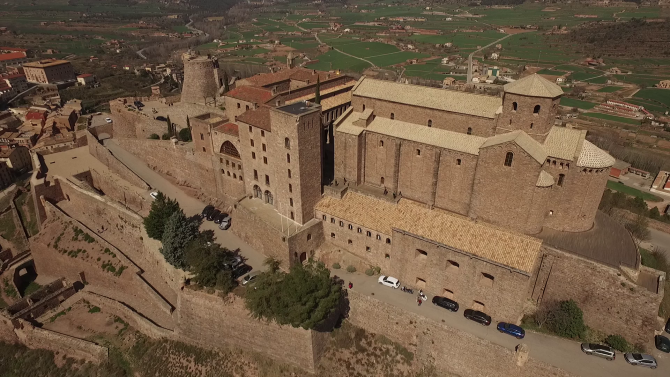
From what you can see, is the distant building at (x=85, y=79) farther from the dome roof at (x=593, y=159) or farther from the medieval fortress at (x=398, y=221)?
the dome roof at (x=593, y=159)

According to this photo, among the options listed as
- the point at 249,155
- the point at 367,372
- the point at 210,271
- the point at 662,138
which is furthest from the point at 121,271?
the point at 662,138

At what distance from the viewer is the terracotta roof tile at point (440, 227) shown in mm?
30453

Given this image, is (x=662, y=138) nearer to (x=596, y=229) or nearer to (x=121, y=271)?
(x=596, y=229)

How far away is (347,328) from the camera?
33.8 m

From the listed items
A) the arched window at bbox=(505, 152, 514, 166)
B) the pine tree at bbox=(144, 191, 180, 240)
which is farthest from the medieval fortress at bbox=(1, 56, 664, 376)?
the pine tree at bbox=(144, 191, 180, 240)

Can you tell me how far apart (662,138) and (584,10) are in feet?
505

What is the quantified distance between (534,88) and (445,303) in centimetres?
1798

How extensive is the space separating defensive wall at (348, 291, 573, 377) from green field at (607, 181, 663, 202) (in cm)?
3834

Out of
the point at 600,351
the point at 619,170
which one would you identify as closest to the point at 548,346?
the point at 600,351

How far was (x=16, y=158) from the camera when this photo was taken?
2936 inches

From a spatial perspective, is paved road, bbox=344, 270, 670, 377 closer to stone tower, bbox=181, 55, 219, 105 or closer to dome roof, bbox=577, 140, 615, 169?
dome roof, bbox=577, 140, 615, 169

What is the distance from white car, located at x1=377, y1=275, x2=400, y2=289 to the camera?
34.4 metres

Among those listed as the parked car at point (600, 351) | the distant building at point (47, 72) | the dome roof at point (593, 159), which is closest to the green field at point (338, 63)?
the distant building at point (47, 72)

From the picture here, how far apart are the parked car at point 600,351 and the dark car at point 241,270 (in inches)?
1051
